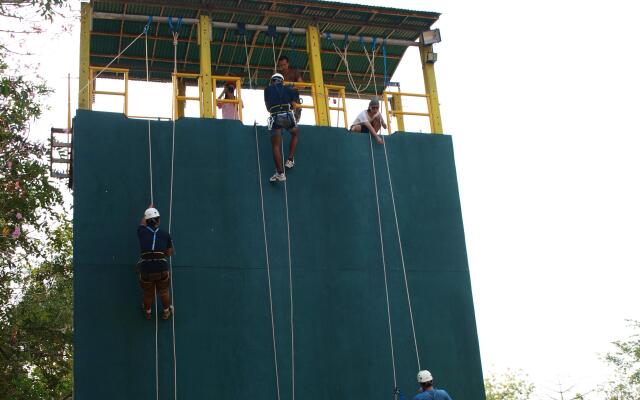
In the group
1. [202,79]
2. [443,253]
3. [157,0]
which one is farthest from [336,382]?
[157,0]

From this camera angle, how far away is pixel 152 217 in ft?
34.0

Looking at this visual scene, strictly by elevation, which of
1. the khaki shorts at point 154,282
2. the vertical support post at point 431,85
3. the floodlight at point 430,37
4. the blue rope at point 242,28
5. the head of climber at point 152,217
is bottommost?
the khaki shorts at point 154,282

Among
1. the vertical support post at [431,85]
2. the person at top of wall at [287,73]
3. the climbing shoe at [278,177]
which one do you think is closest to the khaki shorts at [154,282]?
the climbing shoe at [278,177]

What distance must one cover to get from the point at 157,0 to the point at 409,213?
18.4 feet

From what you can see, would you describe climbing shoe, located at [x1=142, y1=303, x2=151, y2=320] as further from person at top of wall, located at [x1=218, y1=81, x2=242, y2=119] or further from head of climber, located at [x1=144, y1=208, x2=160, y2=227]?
person at top of wall, located at [x1=218, y1=81, x2=242, y2=119]

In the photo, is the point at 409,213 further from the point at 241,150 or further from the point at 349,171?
the point at 241,150

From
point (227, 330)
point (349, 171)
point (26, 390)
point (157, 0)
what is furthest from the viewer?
point (26, 390)

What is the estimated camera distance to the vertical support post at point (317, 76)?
43.6 feet

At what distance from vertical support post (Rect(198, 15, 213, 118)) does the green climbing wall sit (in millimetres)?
642

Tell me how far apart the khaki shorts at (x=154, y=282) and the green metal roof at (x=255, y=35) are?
5.47 metres

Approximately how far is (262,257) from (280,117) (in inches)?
85.9

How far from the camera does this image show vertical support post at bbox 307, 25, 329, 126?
1330 cm

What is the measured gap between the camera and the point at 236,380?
35.2 feet

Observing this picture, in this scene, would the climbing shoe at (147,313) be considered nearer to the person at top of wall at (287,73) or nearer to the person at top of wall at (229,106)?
the person at top of wall at (229,106)
